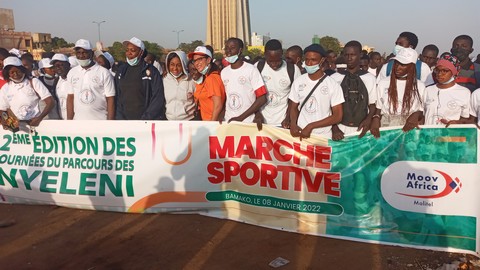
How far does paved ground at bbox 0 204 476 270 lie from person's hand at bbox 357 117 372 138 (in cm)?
121

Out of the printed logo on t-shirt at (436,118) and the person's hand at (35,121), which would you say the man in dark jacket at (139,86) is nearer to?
the person's hand at (35,121)

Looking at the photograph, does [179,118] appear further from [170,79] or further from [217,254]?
[217,254]

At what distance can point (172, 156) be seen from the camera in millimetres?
5352

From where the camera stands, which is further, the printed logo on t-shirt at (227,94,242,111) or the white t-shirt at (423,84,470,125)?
the printed logo on t-shirt at (227,94,242,111)

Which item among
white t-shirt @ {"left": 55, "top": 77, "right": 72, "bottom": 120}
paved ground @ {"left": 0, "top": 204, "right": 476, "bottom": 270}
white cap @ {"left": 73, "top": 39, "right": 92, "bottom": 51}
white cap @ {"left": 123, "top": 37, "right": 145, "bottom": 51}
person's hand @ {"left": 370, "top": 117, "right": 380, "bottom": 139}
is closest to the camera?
paved ground @ {"left": 0, "top": 204, "right": 476, "bottom": 270}

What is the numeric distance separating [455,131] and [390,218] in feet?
3.67

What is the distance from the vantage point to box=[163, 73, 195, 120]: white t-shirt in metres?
5.69

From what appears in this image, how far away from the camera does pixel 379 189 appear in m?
4.48

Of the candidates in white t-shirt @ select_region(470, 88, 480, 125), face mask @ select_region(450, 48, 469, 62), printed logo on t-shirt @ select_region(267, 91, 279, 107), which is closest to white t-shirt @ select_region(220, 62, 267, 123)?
printed logo on t-shirt @ select_region(267, 91, 279, 107)

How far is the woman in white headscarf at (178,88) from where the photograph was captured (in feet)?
18.5

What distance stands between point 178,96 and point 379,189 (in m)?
2.87

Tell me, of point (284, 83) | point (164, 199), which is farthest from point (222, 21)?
point (164, 199)

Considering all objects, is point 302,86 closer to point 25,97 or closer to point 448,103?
point 448,103

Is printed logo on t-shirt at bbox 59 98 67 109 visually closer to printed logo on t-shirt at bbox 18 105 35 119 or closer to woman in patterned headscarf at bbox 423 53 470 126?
printed logo on t-shirt at bbox 18 105 35 119
